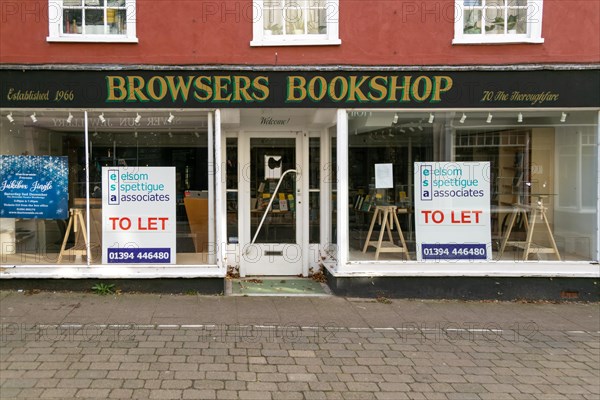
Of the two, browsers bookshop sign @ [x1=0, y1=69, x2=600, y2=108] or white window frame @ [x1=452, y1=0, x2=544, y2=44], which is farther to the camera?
white window frame @ [x1=452, y1=0, x2=544, y2=44]

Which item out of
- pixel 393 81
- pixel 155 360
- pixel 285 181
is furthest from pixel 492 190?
pixel 155 360

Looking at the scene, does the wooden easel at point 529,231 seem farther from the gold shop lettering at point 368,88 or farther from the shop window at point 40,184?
the shop window at point 40,184

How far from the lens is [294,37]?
748 centimetres

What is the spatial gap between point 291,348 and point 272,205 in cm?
349

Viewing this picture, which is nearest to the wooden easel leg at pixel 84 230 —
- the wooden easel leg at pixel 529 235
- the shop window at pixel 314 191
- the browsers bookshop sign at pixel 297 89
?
the browsers bookshop sign at pixel 297 89

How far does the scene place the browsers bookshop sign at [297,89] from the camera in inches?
283

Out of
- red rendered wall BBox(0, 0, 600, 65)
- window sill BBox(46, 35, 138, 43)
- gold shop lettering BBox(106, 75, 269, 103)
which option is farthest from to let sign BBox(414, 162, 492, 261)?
window sill BBox(46, 35, 138, 43)

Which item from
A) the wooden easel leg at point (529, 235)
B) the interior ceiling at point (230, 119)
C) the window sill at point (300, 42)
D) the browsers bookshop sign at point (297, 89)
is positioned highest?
the window sill at point (300, 42)

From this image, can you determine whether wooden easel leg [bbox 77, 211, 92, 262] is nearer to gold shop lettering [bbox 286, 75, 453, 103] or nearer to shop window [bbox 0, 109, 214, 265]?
shop window [bbox 0, 109, 214, 265]

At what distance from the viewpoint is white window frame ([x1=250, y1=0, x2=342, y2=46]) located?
7.36 metres

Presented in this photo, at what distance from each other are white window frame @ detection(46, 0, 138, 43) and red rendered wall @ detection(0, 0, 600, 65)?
7 cm

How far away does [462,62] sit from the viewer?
743cm

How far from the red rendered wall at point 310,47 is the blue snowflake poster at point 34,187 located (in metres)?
1.39

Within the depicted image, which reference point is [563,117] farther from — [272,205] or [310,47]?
[272,205]
